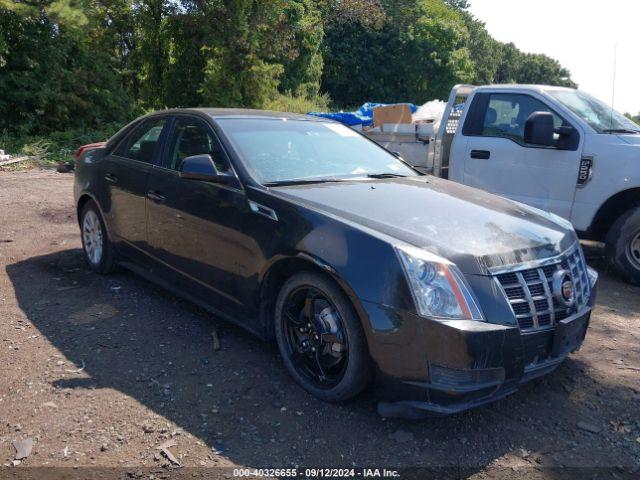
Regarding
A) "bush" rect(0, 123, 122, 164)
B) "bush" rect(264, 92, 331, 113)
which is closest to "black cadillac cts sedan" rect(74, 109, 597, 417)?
"bush" rect(0, 123, 122, 164)

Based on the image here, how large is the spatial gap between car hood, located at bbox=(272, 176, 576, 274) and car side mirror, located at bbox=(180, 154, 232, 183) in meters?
0.42

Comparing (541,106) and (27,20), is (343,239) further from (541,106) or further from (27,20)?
(27,20)

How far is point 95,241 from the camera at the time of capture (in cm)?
582

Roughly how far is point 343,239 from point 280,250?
1.56ft

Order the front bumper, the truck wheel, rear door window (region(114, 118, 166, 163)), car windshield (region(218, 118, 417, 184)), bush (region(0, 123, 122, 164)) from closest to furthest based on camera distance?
the front bumper
car windshield (region(218, 118, 417, 184))
rear door window (region(114, 118, 166, 163))
the truck wheel
bush (region(0, 123, 122, 164))

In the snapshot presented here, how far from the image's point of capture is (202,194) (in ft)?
14.0

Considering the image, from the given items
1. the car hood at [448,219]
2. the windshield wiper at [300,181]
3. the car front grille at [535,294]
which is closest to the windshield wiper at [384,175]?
the car hood at [448,219]

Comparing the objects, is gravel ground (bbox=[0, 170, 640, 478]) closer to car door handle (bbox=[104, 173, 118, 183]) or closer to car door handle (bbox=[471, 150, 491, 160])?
car door handle (bbox=[104, 173, 118, 183])

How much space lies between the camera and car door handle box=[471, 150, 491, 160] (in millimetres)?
6711

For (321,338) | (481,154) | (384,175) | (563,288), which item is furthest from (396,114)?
(321,338)

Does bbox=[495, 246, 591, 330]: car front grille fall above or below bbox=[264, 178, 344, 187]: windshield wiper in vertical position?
below

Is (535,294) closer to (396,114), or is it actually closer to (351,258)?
(351,258)

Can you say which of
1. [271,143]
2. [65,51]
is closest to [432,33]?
[65,51]

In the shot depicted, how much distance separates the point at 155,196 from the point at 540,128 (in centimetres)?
378
